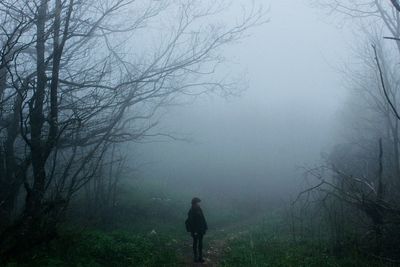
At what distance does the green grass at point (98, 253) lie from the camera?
8.85 m

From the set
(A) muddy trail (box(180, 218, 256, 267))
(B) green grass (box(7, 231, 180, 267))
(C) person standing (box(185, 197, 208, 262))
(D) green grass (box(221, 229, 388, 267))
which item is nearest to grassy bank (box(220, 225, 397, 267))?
(D) green grass (box(221, 229, 388, 267))

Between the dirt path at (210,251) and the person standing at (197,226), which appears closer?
the dirt path at (210,251)

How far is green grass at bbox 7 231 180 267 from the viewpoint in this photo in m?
8.85

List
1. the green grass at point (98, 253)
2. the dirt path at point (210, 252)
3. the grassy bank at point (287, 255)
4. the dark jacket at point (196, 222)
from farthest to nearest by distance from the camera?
the dark jacket at point (196, 222) → the dirt path at point (210, 252) → the grassy bank at point (287, 255) → the green grass at point (98, 253)

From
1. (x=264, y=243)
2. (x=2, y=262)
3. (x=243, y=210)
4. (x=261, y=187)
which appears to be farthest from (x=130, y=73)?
(x=261, y=187)

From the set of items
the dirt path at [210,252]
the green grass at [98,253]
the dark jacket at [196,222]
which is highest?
the dark jacket at [196,222]

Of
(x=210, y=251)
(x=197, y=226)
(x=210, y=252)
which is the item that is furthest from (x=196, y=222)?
(x=210, y=251)

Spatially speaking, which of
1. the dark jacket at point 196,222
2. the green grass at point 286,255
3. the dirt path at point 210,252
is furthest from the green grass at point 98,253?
the green grass at point 286,255

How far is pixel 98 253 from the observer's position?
10281 millimetres

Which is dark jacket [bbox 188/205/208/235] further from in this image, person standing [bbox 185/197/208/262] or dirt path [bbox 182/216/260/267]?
dirt path [bbox 182/216/260/267]

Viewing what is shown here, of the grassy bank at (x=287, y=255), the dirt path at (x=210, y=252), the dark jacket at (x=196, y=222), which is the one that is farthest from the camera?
the dark jacket at (x=196, y=222)

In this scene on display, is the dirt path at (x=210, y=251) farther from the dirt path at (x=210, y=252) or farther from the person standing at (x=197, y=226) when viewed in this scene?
the person standing at (x=197, y=226)

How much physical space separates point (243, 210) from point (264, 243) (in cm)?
1450

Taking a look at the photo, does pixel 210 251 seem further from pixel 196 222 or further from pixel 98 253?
pixel 98 253
